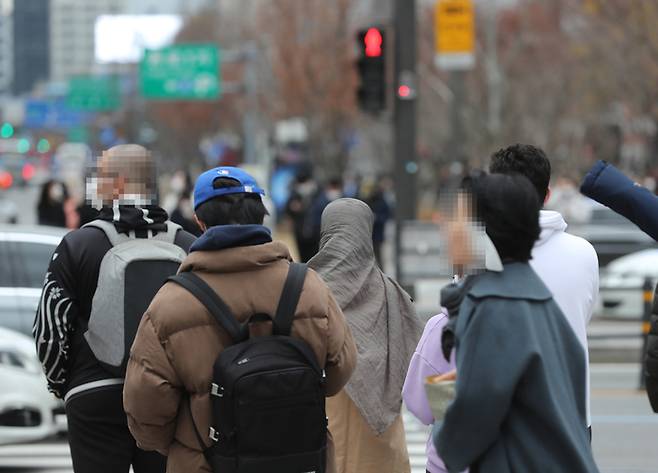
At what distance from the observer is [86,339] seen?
5.36 meters

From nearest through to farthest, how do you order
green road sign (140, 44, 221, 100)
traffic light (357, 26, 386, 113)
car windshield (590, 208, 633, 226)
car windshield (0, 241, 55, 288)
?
car windshield (0, 241, 55, 288) < traffic light (357, 26, 386, 113) < car windshield (590, 208, 633, 226) < green road sign (140, 44, 221, 100)

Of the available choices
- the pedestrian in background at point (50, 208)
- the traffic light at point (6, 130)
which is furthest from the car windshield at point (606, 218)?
the traffic light at point (6, 130)

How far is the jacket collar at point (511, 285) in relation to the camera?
12.7ft

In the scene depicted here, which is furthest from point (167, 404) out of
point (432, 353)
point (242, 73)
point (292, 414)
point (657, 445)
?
point (242, 73)

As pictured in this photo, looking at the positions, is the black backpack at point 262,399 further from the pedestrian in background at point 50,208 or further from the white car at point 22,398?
the pedestrian in background at point 50,208

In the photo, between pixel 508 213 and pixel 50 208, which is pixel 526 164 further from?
pixel 50 208

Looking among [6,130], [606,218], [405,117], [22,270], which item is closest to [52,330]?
[22,270]

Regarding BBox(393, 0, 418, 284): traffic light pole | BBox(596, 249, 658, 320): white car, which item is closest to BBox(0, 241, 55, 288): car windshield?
BBox(596, 249, 658, 320): white car

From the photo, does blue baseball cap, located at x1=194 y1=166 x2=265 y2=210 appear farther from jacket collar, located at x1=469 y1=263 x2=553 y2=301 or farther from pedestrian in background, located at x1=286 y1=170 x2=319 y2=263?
pedestrian in background, located at x1=286 y1=170 x2=319 y2=263

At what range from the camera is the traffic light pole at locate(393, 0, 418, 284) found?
2150 cm

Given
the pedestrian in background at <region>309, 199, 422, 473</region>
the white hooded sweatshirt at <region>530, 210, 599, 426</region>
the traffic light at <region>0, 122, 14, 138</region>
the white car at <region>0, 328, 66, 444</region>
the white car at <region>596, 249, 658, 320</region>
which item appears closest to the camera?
the white hooded sweatshirt at <region>530, 210, 599, 426</region>

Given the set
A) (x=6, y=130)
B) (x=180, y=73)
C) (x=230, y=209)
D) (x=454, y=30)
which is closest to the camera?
(x=230, y=209)

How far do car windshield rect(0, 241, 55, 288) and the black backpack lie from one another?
21.7 feet

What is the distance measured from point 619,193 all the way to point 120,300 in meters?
1.89
